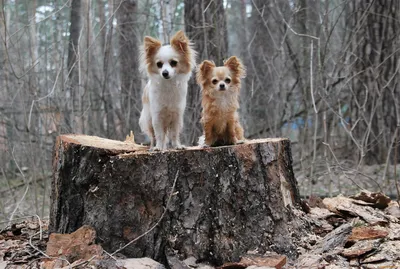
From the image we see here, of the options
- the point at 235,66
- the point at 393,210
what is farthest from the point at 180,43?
the point at 393,210

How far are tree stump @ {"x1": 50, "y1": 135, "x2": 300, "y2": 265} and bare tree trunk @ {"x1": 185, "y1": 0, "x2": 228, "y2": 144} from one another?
3692 millimetres

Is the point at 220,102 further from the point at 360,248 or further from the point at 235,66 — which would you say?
the point at 360,248

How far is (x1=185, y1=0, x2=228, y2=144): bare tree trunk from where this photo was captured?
7.93 metres

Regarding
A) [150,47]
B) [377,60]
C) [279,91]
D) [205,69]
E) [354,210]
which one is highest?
[377,60]

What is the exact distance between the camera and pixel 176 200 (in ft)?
13.2

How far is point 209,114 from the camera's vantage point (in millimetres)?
4691

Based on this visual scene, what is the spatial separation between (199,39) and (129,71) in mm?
3112

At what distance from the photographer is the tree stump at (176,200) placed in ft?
13.2

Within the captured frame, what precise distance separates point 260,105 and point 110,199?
8.72m

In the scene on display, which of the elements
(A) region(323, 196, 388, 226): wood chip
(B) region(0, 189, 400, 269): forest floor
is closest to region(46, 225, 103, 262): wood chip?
(B) region(0, 189, 400, 269): forest floor

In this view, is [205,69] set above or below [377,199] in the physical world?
above

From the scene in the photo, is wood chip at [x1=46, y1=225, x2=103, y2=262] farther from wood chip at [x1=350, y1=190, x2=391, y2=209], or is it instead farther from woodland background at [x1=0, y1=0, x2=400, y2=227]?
woodland background at [x1=0, y1=0, x2=400, y2=227]

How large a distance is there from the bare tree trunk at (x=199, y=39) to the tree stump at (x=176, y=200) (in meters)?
3.69

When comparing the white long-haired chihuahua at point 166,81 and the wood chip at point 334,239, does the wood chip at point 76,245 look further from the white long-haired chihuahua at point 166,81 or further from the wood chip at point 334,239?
the wood chip at point 334,239
